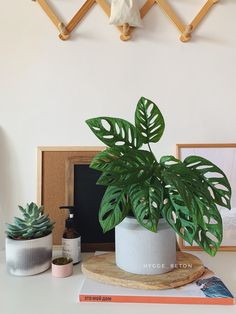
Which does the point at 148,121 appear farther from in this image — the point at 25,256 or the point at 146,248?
the point at 25,256

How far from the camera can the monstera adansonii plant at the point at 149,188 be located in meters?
0.62

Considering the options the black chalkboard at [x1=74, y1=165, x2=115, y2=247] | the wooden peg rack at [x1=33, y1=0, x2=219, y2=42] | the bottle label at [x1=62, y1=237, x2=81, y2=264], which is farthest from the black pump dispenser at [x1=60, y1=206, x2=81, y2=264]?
the wooden peg rack at [x1=33, y1=0, x2=219, y2=42]

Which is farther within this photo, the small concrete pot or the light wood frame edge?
the light wood frame edge

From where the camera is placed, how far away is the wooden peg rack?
0.90m

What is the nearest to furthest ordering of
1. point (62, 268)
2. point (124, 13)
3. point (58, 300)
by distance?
1. point (58, 300)
2. point (62, 268)
3. point (124, 13)

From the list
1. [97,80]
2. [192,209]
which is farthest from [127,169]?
[97,80]

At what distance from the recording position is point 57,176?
917mm

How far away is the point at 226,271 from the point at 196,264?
103mm

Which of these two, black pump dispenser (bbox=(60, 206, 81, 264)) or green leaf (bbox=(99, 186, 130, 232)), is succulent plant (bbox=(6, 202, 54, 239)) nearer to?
black pump dispenser (bbox=(60, 206, 81, 264))

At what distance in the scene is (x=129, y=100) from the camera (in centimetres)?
93

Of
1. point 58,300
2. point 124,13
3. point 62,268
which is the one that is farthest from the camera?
point 124,13

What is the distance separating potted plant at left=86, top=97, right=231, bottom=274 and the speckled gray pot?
19cm

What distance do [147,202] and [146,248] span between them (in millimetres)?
114

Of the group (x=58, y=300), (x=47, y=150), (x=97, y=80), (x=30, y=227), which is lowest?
(x=58, y=300)
